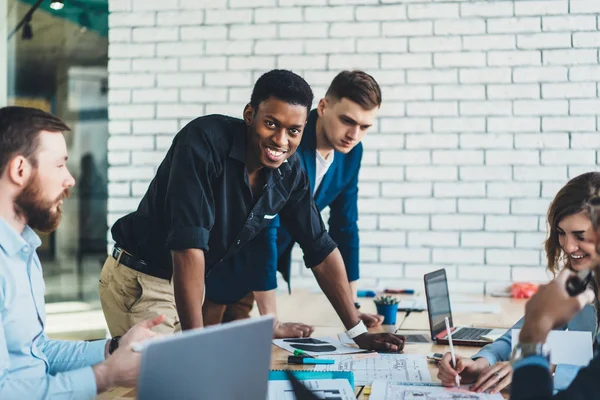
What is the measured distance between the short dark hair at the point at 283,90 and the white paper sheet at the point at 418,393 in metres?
0.85

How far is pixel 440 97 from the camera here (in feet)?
13.3

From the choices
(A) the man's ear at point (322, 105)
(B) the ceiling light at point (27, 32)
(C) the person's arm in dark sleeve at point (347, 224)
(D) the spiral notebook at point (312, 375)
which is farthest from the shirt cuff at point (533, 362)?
(B) the ceiling light at point (27, 32)

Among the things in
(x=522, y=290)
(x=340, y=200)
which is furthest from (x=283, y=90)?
(x=522, y=290)

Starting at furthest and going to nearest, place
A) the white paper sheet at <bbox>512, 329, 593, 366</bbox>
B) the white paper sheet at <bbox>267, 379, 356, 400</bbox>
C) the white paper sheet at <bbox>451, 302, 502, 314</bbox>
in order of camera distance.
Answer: the white paper sheet at <bbox>451, 302, 502, 314</bbox> < the white paper sheet at <bbox>512, 329, 593, 366</bbox> < the white paper sheet at <bbox>267, 379, 356, 400</bbox>

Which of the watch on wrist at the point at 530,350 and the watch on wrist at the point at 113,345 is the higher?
the watch on wrist at the point at 530,350

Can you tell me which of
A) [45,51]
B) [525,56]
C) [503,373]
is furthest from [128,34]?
[503,373]

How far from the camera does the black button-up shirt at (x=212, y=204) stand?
2197 mm

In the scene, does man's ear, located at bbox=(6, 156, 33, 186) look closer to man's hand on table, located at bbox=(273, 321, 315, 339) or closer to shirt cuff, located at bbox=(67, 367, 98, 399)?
shirt cuff, located at bbox=(67, 367, 98, 399)

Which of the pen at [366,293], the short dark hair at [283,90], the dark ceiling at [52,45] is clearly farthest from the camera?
the dark ceiling at [52,45]

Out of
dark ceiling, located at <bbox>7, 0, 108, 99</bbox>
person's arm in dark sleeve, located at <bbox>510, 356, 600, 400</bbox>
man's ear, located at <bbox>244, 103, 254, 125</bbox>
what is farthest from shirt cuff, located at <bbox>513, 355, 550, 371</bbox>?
dark ceiling, located at <bbox>7, 0, 108, 99</bbox>

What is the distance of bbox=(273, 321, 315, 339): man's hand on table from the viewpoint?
2.61 m

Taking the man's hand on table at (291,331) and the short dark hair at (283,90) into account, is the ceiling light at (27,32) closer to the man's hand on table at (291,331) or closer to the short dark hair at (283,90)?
the short dark hair at (283,90)

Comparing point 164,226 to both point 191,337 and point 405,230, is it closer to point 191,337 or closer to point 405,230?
point 191,337

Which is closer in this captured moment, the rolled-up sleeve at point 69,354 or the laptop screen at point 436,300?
the rolled-up sleeve at point 69,354
